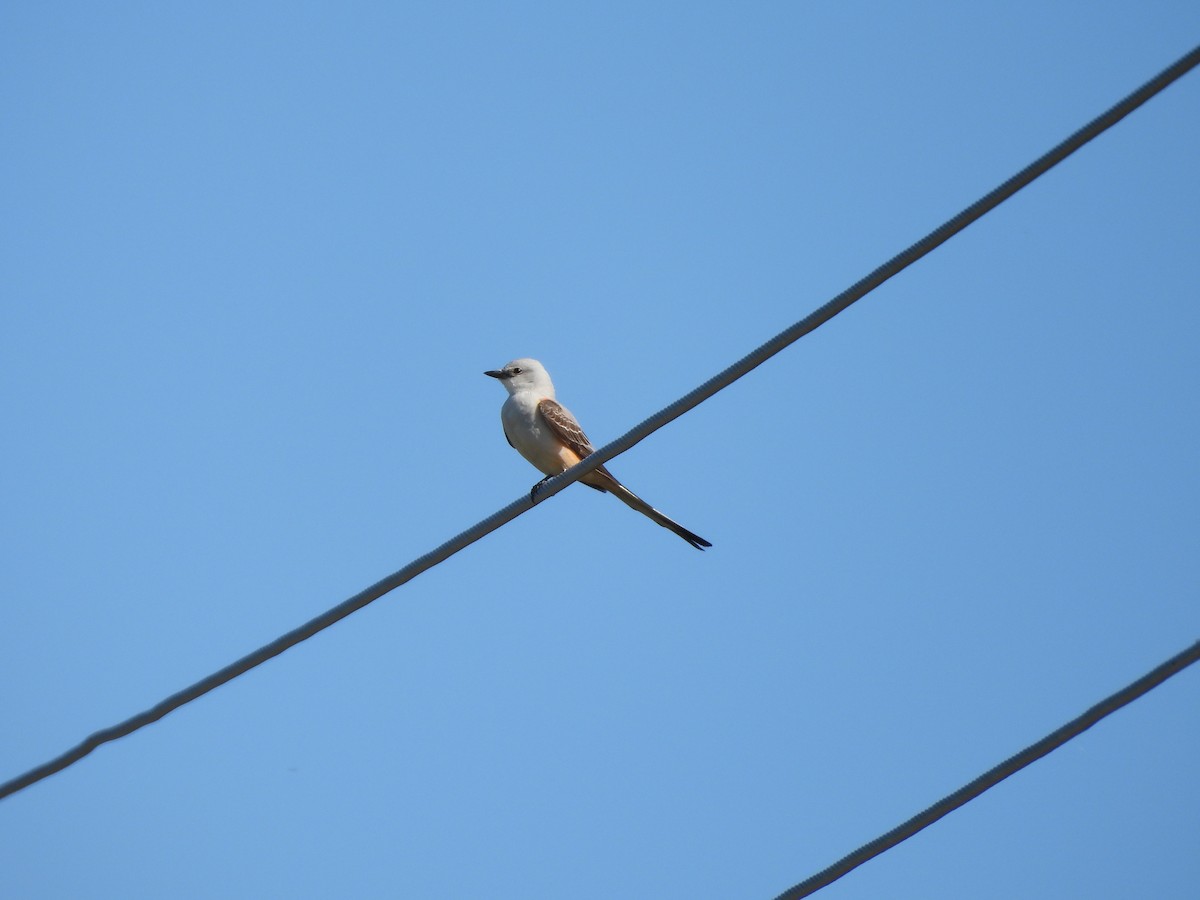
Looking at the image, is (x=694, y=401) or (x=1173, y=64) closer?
(x=1173, y=64)

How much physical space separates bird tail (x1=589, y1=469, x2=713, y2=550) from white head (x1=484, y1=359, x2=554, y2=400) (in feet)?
3.27

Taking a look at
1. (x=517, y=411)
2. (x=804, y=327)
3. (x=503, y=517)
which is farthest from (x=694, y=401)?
(x=517, y=411)

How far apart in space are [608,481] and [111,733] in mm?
3803

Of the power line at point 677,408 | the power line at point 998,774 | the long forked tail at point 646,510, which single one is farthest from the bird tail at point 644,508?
the power line at point 998,774

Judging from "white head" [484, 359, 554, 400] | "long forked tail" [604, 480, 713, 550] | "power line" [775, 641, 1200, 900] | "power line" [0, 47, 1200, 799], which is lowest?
"power line" [775, 641, 1200, 900]

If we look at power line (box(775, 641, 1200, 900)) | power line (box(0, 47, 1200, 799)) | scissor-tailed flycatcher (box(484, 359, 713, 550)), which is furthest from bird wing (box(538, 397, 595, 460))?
power line (box(775, 641, 1200, 900))

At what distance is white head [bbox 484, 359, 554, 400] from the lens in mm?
8875

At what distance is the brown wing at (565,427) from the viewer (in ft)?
27.6

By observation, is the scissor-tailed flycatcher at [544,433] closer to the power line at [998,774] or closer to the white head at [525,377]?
the white head at [525,377]

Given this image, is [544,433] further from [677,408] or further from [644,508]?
[677,408]

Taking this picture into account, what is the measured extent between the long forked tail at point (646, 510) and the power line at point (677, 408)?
2438mm

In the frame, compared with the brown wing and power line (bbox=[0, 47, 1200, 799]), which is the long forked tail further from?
power line (bbox=[0, 47, 1200, 799])

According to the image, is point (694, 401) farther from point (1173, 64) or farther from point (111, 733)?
point (111, 733)

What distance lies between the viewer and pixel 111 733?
4613 millimetres
